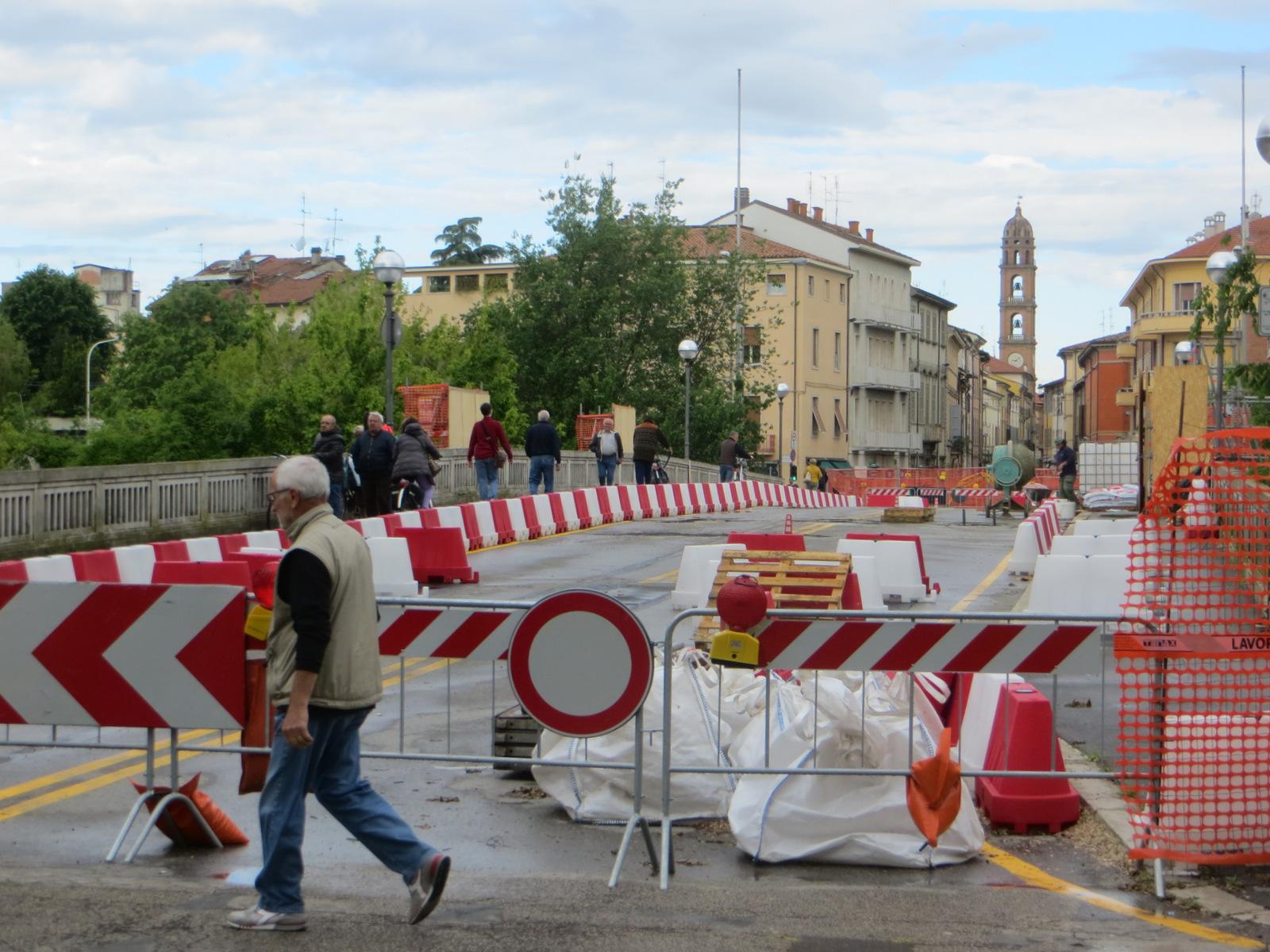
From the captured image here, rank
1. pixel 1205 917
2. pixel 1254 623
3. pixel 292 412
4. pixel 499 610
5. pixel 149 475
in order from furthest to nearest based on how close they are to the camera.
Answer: pixel 292 412 → pixel 149 475 → pixel 499 610 → pixel 1254 623 → pixel 1205 917

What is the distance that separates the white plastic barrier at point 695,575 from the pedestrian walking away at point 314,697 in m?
9.94

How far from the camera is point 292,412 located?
114ft

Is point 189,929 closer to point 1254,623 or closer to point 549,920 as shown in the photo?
point 549,920

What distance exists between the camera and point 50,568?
1212 cm

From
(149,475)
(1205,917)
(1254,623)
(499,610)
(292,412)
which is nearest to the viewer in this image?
(1205,917)

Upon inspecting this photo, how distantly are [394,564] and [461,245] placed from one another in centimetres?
8898

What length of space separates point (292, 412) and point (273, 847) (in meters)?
29.6

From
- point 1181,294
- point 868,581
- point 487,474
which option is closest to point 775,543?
point 868,581

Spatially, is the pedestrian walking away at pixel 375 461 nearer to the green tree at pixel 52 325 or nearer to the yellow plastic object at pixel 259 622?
the yellow plastic object at pixel 259 622

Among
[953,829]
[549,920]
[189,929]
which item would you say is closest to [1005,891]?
Answer: [953,829]

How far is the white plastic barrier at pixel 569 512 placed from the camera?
27.4m

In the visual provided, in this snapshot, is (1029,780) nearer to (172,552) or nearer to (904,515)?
(172,552)

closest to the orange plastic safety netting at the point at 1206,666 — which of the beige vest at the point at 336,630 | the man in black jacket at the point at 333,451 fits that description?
the beige vest at the point at 336,630

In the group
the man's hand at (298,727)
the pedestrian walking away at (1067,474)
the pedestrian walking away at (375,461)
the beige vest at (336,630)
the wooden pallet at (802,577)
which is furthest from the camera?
the pedestrian walking away at (1067,474)
